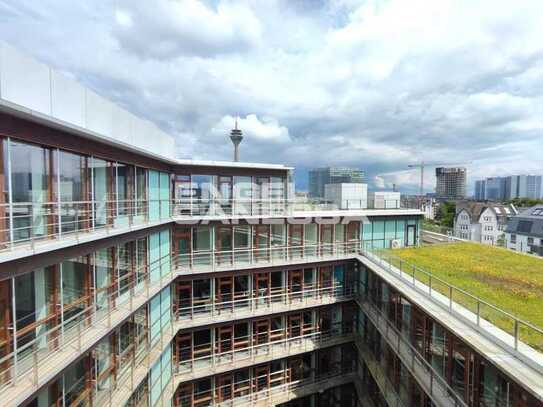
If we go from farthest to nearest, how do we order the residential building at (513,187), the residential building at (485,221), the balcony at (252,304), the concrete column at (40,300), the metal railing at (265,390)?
the residential building at (513,187) < the residential building at (485,221) < the metal railing at (265,390) < the balcony at (252,304) < the concrete column at (40,300)

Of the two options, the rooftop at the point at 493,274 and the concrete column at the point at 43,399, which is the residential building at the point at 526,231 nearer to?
the rooftop at the point at 493,274

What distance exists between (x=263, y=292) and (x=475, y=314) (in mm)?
10119

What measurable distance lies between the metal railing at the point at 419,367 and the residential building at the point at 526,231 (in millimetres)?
35832

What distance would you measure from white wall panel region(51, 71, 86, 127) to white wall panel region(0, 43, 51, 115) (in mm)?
164

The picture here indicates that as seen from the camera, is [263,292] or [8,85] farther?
[263,292]

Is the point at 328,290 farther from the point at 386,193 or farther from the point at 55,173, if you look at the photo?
the point at 55,173

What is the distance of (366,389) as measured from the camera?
16453 mm

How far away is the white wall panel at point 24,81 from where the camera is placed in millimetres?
4841

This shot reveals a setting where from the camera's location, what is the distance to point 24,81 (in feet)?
17.2

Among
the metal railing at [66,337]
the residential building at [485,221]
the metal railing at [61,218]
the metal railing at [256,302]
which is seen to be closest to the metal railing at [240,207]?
the metal railing at [61,218]

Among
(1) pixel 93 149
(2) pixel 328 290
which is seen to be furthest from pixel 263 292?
(1) pixel 93 149

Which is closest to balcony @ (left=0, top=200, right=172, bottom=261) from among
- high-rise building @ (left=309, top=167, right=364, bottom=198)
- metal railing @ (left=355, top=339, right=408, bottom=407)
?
metal railing @ (left=355, top=339, right=408, bottom=407)

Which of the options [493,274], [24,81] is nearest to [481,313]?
[493,274]

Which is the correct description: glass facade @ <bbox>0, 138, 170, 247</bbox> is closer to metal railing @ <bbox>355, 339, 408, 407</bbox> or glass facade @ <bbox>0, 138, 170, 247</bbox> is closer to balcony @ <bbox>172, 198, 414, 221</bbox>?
balcony @ <bbox>172, 198, 414, 221</bbox>
